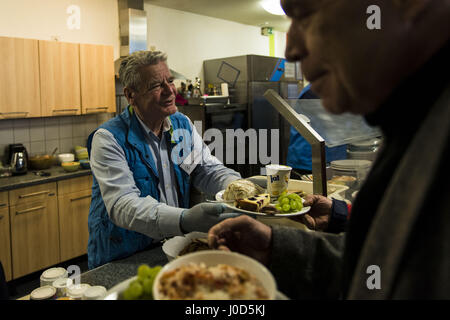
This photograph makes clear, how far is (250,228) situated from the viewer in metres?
0.90

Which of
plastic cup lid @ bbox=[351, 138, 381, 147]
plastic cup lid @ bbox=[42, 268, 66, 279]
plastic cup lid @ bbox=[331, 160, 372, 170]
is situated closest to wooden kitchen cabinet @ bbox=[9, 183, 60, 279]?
plastic cup lid @ bbox=[42, 268, 66, 279]

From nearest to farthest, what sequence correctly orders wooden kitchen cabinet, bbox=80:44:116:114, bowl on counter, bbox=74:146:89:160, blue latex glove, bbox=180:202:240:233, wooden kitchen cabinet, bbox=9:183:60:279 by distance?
blue latex glove, bbox=180:202:240:233 < wooden kitchen cabinet, bbox=9:183:60:279 < wooden kitchen cabinet, bbox=80:44:116:114 < bowl on counter, bbox=74:146:89:160

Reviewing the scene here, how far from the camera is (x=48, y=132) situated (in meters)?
4.13

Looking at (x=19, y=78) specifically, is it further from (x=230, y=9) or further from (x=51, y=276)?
(x=230, y=9)

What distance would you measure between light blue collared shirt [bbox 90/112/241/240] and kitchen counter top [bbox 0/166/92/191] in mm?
1915

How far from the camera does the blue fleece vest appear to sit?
1729mm

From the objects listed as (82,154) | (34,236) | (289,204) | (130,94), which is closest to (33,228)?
(34,236)

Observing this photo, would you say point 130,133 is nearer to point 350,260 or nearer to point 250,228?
point 250,228

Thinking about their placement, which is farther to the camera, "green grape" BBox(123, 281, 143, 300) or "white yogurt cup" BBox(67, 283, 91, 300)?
"white yogurt cup" BBox(67, 283, 91, 300)

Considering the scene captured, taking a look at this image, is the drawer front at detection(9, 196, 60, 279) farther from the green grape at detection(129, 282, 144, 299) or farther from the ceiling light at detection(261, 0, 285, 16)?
the ceiling light at detection(261, 0, 285, 16)

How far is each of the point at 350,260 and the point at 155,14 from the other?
16.9 feet

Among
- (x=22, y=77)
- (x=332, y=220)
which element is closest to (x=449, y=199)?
(x=332, y=220)

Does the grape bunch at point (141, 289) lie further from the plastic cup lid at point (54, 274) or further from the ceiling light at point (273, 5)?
the ceiling light at point (273, 5)

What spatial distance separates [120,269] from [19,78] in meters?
2.94
